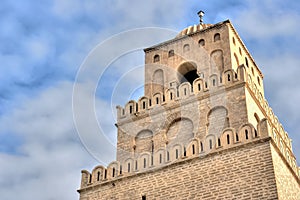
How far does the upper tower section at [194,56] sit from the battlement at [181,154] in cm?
324

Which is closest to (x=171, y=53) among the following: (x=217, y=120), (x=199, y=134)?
(x=217, y=120)

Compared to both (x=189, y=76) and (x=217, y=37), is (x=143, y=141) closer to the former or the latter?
(x=189, y=76)

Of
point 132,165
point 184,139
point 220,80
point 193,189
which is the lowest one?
point 193,189

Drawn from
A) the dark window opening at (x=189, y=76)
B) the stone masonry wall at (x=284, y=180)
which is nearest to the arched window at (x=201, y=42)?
the dark window opening at (x=189, y=76)

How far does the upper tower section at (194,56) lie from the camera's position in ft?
62.8

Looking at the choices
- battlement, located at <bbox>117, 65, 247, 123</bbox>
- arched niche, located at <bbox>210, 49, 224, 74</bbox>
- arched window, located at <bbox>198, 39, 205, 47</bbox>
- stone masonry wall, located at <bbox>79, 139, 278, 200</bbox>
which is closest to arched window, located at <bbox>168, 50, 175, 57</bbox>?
arched window, located at <bbox>198, 39, 205, 47</bbox>

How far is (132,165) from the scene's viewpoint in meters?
16.4

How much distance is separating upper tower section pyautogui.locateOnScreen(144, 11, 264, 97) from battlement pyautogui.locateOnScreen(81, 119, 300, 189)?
3.24 m

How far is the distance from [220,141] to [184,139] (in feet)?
6.98

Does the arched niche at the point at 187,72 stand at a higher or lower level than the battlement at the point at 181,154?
higher

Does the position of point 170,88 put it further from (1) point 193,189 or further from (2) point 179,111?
(1) point 193,189

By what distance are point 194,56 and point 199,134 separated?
369 cm

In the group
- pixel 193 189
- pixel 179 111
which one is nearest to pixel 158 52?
pixel 179 111

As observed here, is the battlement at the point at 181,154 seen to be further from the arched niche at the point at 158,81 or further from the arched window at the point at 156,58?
the arched window at the point at 156,58
